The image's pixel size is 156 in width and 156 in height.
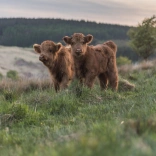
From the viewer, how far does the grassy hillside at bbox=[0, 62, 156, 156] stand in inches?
83.0

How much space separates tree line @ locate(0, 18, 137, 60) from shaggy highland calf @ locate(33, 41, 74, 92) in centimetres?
11120

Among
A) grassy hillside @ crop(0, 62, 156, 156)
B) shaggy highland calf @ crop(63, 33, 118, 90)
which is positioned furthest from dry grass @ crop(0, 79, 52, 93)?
grassy hillside @ crop(0, 62, 156, 156)

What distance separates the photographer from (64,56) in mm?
11789

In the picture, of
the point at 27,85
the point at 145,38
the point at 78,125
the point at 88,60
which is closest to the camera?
the point at 78,125

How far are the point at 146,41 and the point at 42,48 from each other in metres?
44.0

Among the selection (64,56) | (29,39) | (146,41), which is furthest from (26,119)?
(29,39)

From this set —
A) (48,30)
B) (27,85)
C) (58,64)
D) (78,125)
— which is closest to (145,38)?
(27,85)

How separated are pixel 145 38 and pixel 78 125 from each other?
166 feet

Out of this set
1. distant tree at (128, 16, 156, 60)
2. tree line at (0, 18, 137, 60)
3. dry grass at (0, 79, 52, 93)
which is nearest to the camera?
dry grass at (0, 79, 52, 93)

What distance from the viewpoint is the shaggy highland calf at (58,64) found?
11203 mm

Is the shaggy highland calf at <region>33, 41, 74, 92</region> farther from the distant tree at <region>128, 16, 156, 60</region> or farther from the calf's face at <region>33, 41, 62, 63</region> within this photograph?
the distant tree at <region>128, 16, 156, 60</region>

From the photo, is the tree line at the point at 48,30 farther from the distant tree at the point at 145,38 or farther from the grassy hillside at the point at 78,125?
the grassy hillside at the point at 78,125

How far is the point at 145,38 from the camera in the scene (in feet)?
179

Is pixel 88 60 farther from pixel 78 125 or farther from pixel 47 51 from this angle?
pixel 78 125
